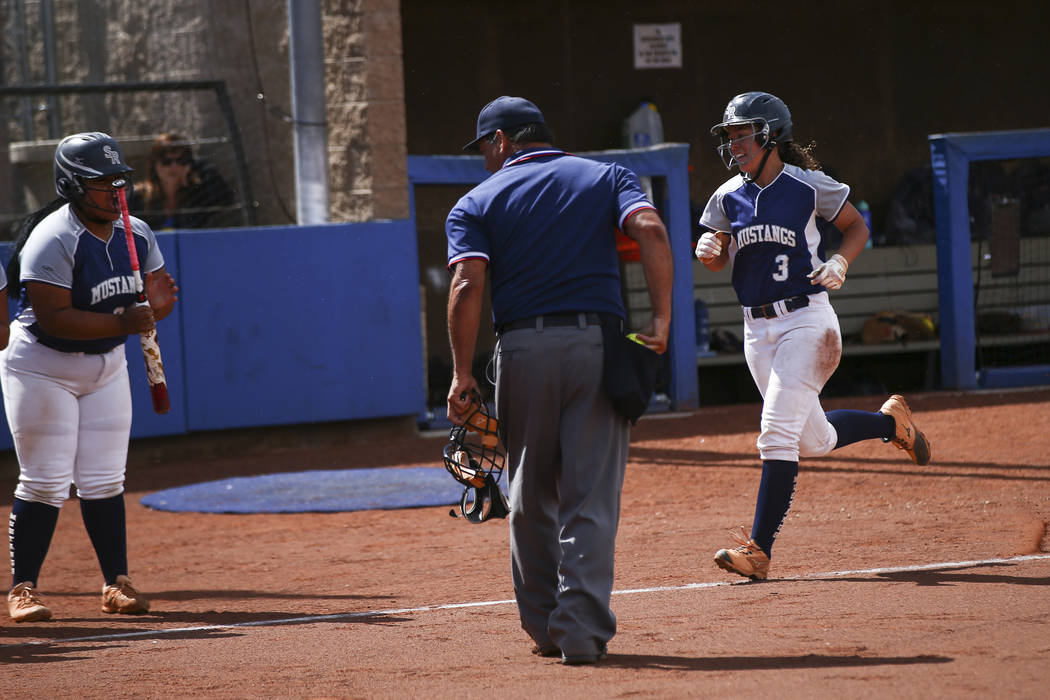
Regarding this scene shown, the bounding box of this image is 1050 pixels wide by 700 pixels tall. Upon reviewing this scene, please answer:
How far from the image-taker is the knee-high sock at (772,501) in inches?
220

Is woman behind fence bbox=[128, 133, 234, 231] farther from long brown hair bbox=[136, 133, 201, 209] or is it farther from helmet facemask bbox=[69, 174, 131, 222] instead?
helmet facemask bbox=[69, 174, 131, 222]

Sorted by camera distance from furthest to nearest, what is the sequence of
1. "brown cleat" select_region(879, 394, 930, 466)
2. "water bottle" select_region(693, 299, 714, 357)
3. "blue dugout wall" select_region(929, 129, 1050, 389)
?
1. "water bottle" select_region(693, 299, 714, 357)
2. "blue dugout wall" select_region(929, 129, 1050, 389)
3. "brown cleat" select_region(879, 394, 930, 466)

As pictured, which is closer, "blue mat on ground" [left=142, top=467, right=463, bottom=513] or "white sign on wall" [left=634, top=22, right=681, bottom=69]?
"blue mat on ground" [left=142, top=467, right=463, bottom=513]

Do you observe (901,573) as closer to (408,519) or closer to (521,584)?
(521,584)

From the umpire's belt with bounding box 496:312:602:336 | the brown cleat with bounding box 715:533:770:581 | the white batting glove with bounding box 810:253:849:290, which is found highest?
the white batting glove with bounding box 810:253:849:290

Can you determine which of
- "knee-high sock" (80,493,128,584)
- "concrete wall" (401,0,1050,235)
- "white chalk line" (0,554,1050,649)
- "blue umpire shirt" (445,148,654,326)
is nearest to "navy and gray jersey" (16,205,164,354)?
"knee-high sock" (80,493,128,584)

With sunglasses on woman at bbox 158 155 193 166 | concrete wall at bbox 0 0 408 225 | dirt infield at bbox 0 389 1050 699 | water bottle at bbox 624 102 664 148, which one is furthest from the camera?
water bottle at bbox 624 102 664 148

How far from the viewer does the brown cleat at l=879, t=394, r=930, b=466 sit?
621 centimetres

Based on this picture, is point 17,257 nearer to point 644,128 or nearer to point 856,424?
point 856,424

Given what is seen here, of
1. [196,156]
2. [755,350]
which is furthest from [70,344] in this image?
[196,156]

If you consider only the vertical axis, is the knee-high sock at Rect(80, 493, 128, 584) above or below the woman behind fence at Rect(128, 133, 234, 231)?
below

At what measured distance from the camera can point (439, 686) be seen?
4.14 meters

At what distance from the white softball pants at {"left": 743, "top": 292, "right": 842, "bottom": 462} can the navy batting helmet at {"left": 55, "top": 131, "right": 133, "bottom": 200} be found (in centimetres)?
276

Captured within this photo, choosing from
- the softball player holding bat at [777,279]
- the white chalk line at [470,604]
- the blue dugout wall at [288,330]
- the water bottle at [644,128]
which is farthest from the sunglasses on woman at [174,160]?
the softball player holding bat at [777,279]
